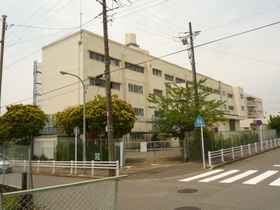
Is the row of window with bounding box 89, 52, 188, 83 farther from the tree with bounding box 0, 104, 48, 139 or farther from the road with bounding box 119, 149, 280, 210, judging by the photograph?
the road with bounding box 119, 149, 280, 210

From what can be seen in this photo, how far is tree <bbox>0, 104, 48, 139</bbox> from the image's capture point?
2284cm

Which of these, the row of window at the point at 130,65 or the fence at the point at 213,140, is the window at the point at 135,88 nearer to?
the row of window at the point at 130,65

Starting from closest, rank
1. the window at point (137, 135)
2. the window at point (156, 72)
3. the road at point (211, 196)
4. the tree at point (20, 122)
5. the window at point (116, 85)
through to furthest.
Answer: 1. the road at point (211, 196)
2. the tree at point (20, 122)
3. the window at point (137, 135)
4. the window at point (116, 85)
5. the window at point (156, 72)

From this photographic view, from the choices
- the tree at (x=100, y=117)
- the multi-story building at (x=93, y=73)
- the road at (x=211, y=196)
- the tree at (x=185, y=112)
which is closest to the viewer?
the road at (x=211, y=196)

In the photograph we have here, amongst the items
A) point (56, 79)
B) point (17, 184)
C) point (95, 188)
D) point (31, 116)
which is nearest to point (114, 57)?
point (56, 79)

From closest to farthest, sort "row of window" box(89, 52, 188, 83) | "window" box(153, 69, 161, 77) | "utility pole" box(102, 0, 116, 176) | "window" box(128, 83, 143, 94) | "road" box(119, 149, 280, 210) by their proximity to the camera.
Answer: "road" box(119, 149, 280, 210)
"utility pole" box(102, 0, 116, 176)
"row of window" box(89, 52, 188, 83)
"window" box(128, 83, 143, 94)
"window" box(153, 69, 161, 77)

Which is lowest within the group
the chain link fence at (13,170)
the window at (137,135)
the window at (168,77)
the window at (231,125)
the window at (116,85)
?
the chain link fence at (13,170)

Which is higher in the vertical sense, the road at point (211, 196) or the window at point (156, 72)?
the window at point (156, 72)

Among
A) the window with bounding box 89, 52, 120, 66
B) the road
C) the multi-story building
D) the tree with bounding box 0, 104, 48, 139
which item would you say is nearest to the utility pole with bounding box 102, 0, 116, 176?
the road

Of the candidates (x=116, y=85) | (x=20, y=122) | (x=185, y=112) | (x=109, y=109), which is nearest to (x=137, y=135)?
(x=116, y=85)

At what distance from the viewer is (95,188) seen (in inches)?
149

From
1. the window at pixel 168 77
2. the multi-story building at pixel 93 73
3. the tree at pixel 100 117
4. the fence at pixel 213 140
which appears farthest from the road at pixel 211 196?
the window at pixel 168 77

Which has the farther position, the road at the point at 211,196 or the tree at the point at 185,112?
the tree at the point at 185,112

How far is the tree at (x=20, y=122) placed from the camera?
22844 mm
